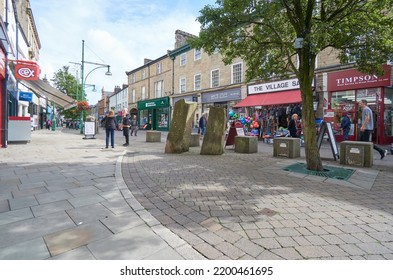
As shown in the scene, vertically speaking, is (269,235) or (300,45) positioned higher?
(300,45)

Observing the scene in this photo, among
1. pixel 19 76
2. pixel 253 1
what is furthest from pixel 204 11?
pixel 19 76

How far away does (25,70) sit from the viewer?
11117 millimetres

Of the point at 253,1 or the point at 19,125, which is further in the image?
the point at 19,125

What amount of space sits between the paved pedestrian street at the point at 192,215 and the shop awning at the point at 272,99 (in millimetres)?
10303

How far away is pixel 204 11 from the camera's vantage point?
6582 millimetres

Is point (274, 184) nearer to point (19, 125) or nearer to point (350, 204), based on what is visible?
point (350, 204)

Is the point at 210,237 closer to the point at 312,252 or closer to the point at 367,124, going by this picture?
the point at 312,252

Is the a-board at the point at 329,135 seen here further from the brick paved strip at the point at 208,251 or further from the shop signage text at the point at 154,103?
the shop signage text at the point at 154,103

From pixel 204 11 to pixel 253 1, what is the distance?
1.23 metres

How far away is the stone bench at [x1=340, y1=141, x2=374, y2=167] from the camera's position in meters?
6.91

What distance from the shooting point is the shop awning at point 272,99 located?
1551cm

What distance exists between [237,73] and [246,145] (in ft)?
41.5

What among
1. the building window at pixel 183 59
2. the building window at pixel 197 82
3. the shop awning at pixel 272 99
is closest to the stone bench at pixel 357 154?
the shop awning at pixel 272 99
